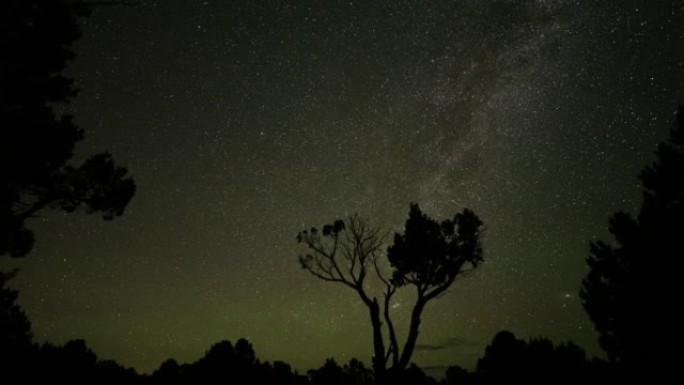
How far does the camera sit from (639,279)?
18.9 meters

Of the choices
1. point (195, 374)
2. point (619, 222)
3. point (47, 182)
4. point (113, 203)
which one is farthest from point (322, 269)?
point (619, 222)

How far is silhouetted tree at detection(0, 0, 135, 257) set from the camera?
36.5ft

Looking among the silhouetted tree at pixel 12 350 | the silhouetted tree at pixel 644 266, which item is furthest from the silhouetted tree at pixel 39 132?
the silhouetted tree at pixel 644 266

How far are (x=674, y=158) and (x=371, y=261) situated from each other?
14494 mm

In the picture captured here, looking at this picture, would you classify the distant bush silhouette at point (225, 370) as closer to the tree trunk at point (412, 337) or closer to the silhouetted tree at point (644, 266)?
the tree trunk at point (412, 337)

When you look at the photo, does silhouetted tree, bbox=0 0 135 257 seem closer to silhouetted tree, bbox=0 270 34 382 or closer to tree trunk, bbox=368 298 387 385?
silhouetted tree, bbox=0 270 34 382

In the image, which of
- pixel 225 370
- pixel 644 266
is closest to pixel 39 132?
pixel 225 370

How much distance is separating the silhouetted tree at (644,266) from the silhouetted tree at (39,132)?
780 inches

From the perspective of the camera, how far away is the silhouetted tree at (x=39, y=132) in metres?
11.1

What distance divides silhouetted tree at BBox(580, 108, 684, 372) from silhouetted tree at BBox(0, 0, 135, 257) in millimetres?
19819

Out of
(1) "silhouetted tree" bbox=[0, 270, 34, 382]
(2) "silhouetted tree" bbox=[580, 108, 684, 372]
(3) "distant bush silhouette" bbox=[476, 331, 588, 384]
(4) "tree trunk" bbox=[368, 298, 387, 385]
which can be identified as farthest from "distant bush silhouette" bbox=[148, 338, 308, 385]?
(2) "silhouetted tree" bbox=[580, 108, 684, 372]

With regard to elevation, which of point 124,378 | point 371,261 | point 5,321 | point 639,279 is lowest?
point 124,378

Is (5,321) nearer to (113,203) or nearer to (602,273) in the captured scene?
(113,203)

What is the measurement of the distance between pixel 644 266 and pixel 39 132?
2285 cm
